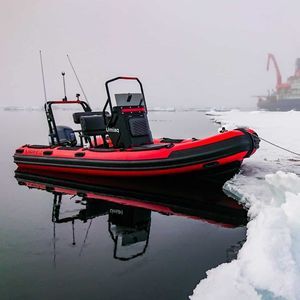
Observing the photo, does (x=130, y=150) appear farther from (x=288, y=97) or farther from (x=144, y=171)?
(x=288, y=97)

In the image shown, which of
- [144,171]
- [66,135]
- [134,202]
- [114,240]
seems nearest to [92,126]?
[66,135]

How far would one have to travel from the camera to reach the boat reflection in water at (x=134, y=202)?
443 cm

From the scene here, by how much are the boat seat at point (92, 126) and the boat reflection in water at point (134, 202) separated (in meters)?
0.95

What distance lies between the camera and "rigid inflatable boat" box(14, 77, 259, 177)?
19.7ft

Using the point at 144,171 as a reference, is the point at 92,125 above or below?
above

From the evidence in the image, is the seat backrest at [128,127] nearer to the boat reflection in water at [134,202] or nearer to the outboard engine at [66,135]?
the boat reflection in water at [134,202]

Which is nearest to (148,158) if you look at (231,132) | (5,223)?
(231,132)

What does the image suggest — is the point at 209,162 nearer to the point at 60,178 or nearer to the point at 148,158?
the point at 148,158

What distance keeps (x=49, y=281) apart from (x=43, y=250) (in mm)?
800

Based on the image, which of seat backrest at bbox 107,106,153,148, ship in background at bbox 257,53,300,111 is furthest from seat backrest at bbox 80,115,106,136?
ship in background at bbox 257,53,300,111

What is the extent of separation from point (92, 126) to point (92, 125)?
0.02 meters

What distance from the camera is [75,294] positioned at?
294 centimetres

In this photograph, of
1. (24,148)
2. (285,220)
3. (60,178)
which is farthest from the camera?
(24,148)

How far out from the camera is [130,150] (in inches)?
262
